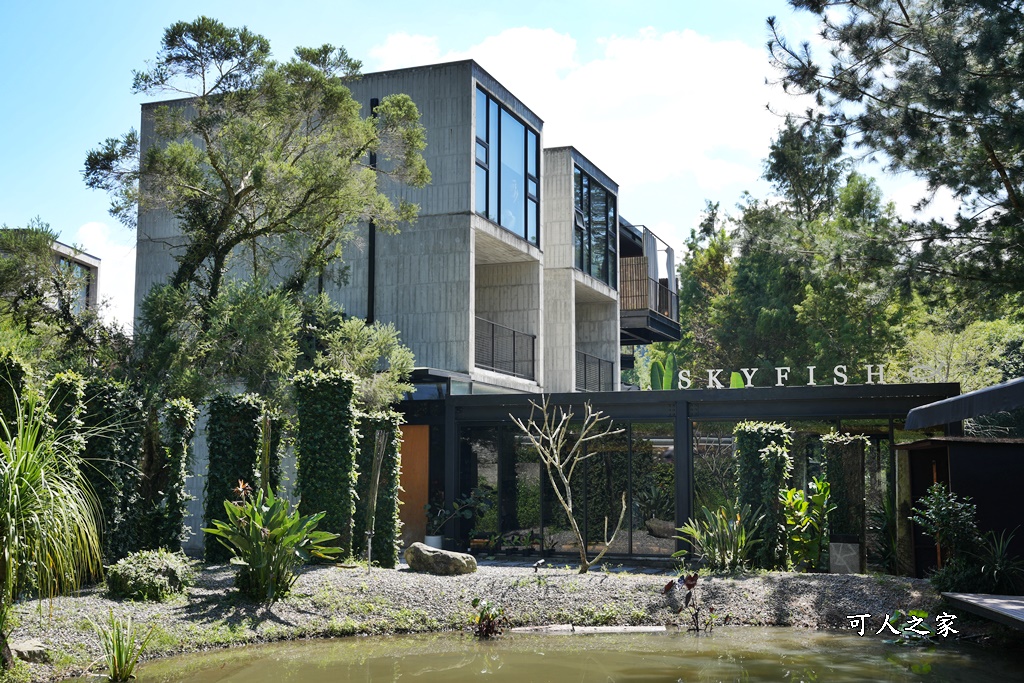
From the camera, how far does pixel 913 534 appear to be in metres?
A: 12.7

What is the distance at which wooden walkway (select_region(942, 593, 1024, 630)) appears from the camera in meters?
8.11

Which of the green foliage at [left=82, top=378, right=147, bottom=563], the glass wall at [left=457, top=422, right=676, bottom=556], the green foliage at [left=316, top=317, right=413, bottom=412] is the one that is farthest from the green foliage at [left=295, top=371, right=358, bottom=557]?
the glass wall at [left=457, top=422, right=676, bottom=556]

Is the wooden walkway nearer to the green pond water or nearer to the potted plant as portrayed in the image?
the green pond water

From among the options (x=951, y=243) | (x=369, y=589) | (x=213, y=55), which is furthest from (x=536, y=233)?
(x=369, y=589)

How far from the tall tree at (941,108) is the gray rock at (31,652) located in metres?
10.9

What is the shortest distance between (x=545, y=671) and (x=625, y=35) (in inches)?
283

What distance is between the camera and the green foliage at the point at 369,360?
15.3 metres

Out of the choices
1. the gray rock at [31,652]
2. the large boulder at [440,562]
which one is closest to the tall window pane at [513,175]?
the large boulder at [440,562]

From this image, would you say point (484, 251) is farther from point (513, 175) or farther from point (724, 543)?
point (724, 543)

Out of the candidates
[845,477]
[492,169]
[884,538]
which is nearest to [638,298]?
[492,169]

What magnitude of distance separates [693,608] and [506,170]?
11796mm

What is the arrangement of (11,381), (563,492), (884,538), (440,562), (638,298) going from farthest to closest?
(638,298), (563,492), (884,538), (440,562), (11,381)

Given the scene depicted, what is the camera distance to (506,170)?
20.5 meters

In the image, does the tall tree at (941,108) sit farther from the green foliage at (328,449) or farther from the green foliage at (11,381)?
the green foliage at (11,381)
